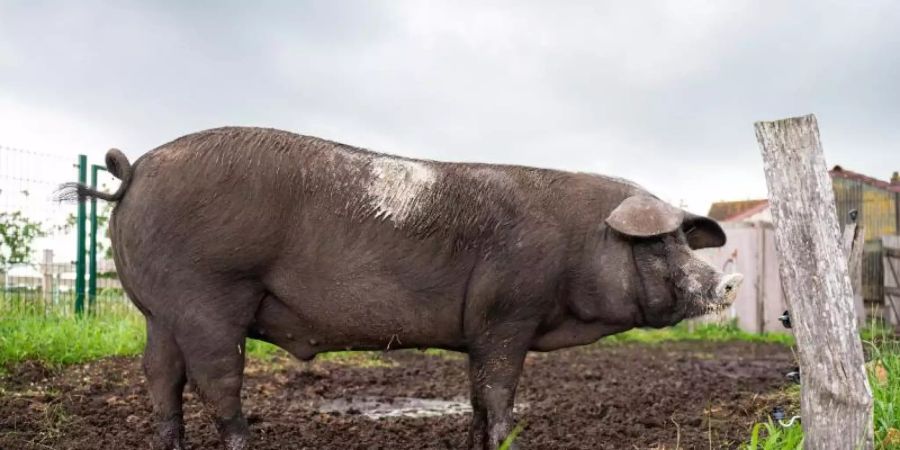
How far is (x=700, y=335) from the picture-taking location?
14.9 metres

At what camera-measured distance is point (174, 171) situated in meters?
4.04

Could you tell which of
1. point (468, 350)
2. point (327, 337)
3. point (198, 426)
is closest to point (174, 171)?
point (327, 337)

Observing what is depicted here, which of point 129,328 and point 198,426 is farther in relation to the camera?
point 129,328

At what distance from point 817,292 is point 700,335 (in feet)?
37.7

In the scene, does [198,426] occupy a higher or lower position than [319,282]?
lower

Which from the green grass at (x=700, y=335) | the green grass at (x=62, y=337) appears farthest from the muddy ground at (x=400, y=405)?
the green grass at (x=700, y=335)

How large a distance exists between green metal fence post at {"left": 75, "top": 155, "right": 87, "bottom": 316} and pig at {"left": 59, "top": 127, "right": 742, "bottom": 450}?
6660mm

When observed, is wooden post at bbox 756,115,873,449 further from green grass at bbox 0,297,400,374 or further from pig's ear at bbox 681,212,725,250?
green grass at bbox 0,297,400,374

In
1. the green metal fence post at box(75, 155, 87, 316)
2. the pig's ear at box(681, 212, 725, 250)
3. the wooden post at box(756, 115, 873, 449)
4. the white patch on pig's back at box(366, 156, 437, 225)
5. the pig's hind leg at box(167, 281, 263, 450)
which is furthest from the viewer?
the green metal fence post at box(75, 155, 87, 316)

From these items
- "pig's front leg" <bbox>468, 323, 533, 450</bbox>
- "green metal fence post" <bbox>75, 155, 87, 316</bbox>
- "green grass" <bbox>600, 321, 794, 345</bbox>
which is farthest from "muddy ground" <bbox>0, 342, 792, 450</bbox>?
"green grass" <bbox>600, 321, 794, 345</bbox>

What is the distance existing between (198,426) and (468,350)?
7.63ft

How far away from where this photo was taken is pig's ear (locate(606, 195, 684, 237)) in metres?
4.18

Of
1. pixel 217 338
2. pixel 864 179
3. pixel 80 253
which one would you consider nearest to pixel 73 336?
pixel 80 253

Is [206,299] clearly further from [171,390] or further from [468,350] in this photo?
[468,350]
